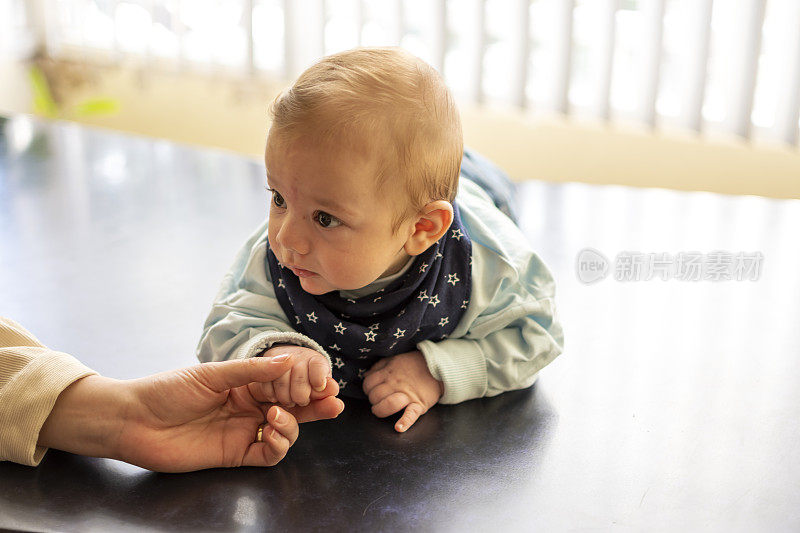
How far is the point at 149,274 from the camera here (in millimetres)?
1276

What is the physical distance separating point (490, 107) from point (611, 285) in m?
1.47

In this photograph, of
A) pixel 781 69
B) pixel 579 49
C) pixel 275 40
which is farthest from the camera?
pixel 275 40

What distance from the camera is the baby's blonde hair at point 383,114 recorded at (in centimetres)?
81

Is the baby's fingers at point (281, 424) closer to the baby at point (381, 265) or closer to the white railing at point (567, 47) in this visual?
the baby at point (381, 265)

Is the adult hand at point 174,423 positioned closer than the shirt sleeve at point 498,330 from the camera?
Yes

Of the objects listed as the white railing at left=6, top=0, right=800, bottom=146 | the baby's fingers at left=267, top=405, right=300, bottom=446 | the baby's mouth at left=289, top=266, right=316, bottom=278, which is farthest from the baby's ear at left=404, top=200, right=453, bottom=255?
the white railing at left=6, top=0, right=800, bottom=146

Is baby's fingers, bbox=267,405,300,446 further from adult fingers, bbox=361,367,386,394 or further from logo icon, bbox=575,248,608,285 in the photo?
logo icon, bbox=575,248,608,285

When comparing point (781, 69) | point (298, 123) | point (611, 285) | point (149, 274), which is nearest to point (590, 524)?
point (298, 123)

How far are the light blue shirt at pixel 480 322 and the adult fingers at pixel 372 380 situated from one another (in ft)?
0.18

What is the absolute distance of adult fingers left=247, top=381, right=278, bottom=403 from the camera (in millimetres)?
869

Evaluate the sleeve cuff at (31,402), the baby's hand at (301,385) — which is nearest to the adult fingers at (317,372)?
the baby's hand at (301,385)

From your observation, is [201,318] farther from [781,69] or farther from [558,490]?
[781,69]

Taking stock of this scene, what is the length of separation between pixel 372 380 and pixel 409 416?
0.22 feet

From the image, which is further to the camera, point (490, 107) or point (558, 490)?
point (490, 107)
